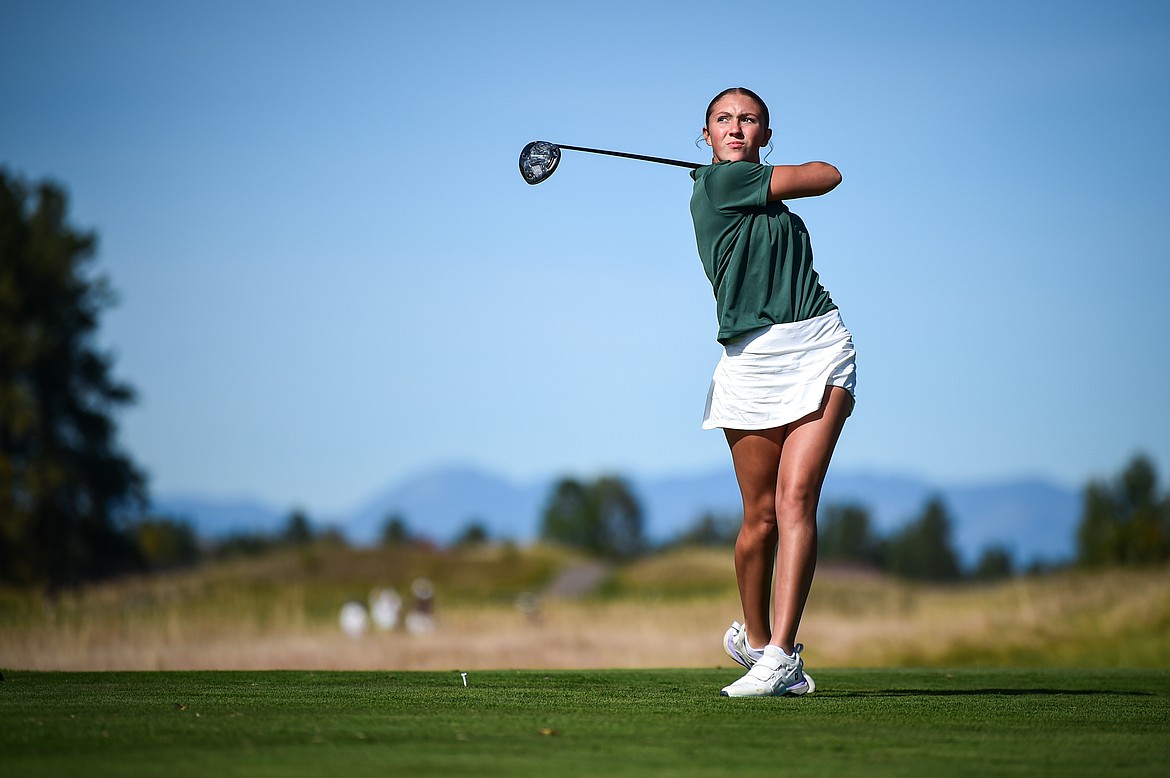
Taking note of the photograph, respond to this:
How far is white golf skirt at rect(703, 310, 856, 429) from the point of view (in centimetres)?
463

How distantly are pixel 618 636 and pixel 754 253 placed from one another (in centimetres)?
1547

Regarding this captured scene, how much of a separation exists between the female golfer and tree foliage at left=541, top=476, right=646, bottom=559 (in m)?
104

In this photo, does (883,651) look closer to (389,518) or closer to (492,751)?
(492,751)

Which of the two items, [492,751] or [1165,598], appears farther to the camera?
[1165,598]

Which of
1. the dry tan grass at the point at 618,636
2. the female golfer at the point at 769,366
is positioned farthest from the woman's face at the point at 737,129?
the dry tan grass at the point at 618,636

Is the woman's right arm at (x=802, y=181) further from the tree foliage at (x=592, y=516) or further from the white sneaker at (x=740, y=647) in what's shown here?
the tree foliage at (x=592, y=516)

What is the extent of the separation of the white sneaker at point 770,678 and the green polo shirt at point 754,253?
1.11 metres

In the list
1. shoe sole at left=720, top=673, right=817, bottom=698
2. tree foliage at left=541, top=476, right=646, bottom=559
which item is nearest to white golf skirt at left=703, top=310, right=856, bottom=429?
shoe sole at left=720, top=673, right=817, bottom=698

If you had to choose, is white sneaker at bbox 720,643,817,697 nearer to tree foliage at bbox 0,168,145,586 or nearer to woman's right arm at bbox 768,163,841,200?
woman's right arm at bbox 768,163,841,200

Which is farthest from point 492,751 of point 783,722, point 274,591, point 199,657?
point 274,591

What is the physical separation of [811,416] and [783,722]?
1.31 meters

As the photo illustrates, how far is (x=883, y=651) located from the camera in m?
18.9

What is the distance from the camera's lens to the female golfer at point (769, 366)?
15.1ft

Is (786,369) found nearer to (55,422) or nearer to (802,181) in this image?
(802,181)
